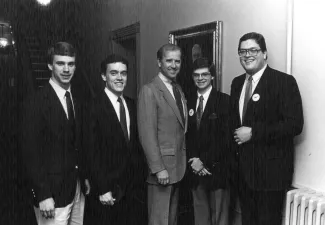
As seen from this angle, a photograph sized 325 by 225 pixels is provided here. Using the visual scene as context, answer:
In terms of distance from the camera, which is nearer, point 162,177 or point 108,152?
point 108,152

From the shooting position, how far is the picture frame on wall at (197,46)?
3.15 m

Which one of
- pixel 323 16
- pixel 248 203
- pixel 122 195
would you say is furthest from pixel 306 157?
pixel 122 195

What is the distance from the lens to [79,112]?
7.39 feet

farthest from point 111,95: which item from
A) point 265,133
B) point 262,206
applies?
point 262,206

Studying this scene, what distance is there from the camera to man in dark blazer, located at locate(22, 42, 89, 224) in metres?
2.05

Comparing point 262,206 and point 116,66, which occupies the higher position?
point 116,66

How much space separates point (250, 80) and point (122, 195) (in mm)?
1166

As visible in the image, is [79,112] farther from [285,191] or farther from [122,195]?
[285,191]

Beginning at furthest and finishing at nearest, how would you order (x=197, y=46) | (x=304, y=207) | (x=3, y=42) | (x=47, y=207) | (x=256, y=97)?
(x=3, y=42)
(x=197, y=46)
(x=256, y=97)
(x=304, y=207)
(x=47, y=207)

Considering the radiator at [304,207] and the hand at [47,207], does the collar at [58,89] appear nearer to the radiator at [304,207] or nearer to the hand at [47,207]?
the hand at [47,207]

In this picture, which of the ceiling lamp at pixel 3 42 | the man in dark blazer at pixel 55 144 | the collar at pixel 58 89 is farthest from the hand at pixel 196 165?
the ceiling lamp at pixel 3 42

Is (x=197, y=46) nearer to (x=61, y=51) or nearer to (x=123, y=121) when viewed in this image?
(x=123, y=121)

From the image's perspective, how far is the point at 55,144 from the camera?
2.10 metres

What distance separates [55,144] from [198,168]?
106 centimetres
